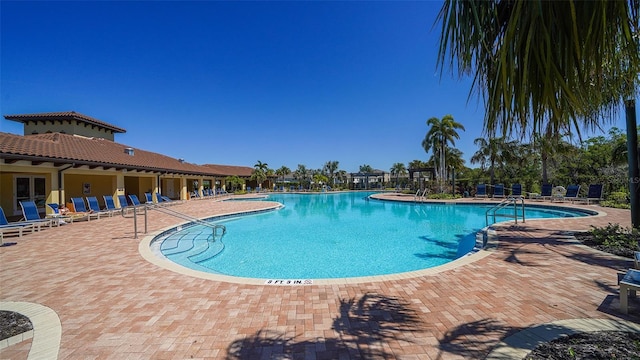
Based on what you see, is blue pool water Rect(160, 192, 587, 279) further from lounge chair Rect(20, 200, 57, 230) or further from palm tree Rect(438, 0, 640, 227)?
palm tree Rect(438, 0, 640, 227)

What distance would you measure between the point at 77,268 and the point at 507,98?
24.3 ft

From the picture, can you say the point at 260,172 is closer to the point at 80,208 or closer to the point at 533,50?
the point at 80,208

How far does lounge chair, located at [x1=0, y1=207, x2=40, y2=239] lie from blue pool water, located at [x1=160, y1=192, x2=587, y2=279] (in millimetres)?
4433

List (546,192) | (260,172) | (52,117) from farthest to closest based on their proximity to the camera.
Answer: (260,172) < (52,117) < (546,192)

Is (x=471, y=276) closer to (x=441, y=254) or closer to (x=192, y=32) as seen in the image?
(x=441, y=254)

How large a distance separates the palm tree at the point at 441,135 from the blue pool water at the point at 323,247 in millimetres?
12253

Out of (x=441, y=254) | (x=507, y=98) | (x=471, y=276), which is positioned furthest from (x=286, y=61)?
(x=507, y=98)

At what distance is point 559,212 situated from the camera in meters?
15.3

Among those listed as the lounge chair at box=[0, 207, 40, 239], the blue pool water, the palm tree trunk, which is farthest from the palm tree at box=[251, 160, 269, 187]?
the palm tree trunk

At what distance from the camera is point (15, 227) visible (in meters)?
8.55

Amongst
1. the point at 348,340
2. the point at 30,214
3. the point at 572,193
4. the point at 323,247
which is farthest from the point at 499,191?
the point at 30,214

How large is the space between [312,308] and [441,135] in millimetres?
25901

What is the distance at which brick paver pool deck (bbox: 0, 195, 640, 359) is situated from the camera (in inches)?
109

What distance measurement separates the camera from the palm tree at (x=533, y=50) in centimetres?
137
